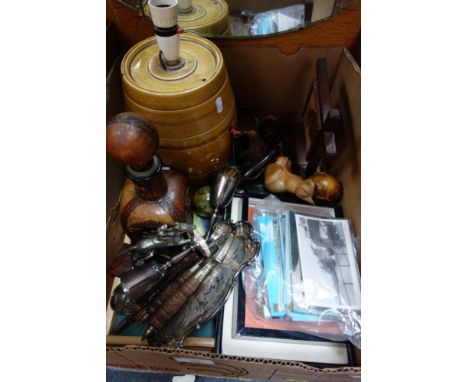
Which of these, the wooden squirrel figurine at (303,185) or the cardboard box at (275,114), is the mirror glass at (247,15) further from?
the wooden squirrel figurine at (303,185)

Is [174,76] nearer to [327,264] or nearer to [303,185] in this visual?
[303,185]

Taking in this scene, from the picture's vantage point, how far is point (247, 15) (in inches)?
48.3

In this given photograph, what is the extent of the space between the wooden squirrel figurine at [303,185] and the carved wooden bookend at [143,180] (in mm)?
297

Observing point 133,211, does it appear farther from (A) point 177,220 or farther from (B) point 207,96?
(B) point 207,96

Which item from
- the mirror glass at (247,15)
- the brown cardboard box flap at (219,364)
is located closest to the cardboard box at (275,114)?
the brown cardboard box flap at (219,364)

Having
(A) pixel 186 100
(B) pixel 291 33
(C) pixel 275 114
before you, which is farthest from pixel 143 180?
(C) pixel 275 114

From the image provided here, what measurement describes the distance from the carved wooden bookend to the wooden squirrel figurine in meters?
0.30

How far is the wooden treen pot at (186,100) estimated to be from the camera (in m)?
0.79

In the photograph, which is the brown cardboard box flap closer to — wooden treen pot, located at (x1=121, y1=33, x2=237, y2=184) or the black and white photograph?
the black and white photograph

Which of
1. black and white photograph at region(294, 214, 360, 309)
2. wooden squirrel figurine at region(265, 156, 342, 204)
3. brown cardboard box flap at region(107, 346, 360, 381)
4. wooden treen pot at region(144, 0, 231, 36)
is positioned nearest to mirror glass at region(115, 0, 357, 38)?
wooden treen pot at region(144, 0, 231, 36)

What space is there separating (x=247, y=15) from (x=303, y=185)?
2.33 feet

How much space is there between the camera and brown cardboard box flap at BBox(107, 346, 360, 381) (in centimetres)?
68

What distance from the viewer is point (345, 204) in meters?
1.03

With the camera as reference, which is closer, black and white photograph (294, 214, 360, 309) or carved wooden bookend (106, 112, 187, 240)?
carved wooden bookend (106, 112, 187, 240)
